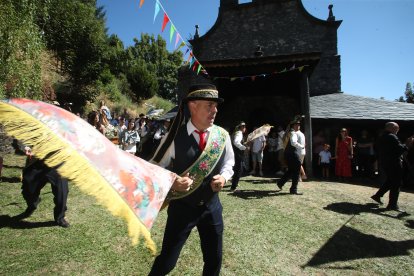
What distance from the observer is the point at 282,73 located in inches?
443

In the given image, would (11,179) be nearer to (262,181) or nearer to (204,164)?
(204,164)

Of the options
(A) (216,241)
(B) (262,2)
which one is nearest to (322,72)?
(B) (262,2)

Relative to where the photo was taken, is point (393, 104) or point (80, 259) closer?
point (80, 259)

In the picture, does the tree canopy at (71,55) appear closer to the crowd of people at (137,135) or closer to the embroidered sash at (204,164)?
the crowd of people at (137,135)

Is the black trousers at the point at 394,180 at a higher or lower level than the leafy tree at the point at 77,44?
lower

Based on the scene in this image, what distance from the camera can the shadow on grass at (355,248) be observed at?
11.9 ft

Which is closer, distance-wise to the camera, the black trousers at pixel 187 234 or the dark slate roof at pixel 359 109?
the black trousers at pixel 187 234

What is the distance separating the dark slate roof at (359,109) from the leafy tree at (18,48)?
10.8m

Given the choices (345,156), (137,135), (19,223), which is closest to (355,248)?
(19,223)

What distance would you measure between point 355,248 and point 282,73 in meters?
8.71

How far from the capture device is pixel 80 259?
3.32 m

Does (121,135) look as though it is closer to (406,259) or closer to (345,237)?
(345,237)

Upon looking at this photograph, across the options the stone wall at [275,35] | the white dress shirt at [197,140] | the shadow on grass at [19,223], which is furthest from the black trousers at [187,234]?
the stone wall at [275,35]

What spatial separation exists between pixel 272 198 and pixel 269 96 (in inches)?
357
